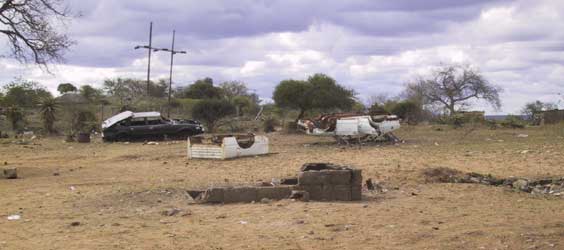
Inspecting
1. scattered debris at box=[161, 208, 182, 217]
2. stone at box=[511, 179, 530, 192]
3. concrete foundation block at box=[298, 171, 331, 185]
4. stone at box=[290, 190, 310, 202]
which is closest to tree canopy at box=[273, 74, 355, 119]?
stone at box=[511, 179, 530, 192]

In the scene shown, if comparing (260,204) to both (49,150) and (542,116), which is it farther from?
(542,116)

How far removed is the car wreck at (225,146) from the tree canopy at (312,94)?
1643 cm

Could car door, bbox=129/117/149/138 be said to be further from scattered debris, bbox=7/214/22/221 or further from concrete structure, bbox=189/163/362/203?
scattered debris, bbox=7/214/22/221

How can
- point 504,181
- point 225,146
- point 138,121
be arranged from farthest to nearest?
point 138,121 < point 225,146 < point 504,181

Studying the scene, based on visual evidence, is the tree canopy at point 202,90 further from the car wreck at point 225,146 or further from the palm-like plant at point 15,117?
the car wreck at point 225,146

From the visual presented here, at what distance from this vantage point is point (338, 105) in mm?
36719

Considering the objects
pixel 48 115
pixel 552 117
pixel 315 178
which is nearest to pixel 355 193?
pixel 315 178

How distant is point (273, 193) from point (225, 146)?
26.6 feet

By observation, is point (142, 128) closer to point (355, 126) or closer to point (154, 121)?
point (154, 121)

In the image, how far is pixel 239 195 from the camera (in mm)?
9922

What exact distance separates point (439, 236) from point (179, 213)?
11.7 ft

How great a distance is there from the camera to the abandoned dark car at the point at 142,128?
27.5m

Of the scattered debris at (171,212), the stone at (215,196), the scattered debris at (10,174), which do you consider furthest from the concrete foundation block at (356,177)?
the scattered debris at (10,174)

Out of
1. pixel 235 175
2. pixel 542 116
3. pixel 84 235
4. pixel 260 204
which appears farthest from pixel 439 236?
pixel 542 116
